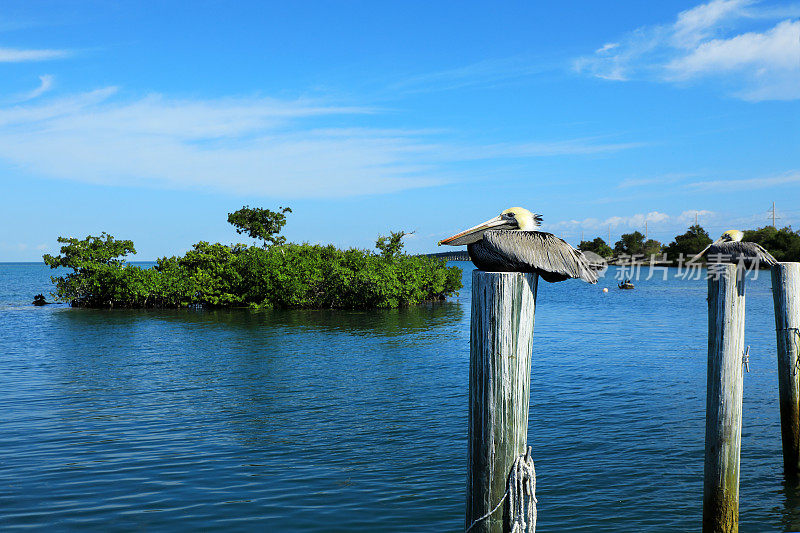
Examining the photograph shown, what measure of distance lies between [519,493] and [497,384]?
2.20ft

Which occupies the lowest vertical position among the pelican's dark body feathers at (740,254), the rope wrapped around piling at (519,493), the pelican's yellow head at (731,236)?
the rope wrapped around piling at (519,493)

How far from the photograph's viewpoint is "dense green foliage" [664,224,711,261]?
88.5 metres

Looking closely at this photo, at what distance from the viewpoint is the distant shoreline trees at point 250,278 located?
115ft

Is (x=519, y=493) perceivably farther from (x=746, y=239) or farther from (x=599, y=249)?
(x=746, y=239)

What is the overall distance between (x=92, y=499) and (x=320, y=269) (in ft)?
93.9

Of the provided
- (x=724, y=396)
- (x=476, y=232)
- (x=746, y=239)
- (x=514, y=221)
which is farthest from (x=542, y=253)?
(x=746, y=239)

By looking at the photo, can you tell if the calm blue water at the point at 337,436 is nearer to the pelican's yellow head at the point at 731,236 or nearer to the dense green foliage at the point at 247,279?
the pelican's yellow head at the point at 731,236

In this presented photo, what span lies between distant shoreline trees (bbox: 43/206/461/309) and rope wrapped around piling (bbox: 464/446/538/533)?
30.6 meters

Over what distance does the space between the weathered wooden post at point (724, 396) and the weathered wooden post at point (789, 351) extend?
2221 mm

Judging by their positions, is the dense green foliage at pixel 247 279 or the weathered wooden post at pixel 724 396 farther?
the dense green foliage at pixel 247 279

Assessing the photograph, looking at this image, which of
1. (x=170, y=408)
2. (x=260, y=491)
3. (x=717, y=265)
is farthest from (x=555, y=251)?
(x=170, y=408)

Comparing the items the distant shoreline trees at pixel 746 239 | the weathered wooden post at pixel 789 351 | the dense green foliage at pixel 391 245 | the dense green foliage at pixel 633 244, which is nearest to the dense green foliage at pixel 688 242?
the distant shoreline trees at pixel 746 239

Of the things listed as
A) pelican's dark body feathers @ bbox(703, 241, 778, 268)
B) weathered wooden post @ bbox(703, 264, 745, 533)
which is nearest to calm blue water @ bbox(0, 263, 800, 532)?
weathered wooden post @ bbox(703, 264, 745, 533)

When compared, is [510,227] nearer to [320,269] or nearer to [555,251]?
[555,251]
